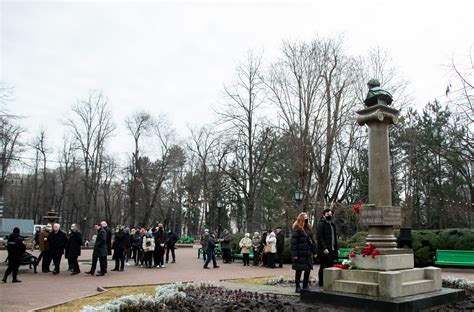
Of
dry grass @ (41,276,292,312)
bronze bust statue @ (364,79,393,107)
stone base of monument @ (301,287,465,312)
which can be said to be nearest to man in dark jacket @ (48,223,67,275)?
dry grass @ (41,276,292,312)

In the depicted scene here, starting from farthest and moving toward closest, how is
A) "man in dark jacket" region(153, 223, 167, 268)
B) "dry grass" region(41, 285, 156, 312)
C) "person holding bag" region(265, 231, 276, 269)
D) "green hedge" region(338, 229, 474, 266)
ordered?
"person holding bag" region(265, 231, 276, 269) < "man in dark jacket" region(153, 223, 167, 268) < "green hedge" region(338, 229, 474, 266) < "dry grass" region(41, 285, 156, 312)

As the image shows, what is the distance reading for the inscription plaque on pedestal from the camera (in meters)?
8.81

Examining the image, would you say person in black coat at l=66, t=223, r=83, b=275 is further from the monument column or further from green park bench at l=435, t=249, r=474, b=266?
green park bench at l=435, t=249, r=474, b=266

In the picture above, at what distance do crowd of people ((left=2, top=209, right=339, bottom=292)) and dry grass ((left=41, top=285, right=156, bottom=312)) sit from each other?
3.93 m

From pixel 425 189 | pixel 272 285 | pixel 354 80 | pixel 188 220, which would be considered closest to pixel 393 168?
pixel 425 189

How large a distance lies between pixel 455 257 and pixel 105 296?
13811 millimetres

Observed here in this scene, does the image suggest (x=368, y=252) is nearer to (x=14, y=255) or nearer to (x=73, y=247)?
(x=14, y=255)

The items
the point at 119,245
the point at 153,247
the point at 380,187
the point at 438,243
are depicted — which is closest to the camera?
the point at 380,187

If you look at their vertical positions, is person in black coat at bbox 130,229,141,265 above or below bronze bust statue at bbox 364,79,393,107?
below

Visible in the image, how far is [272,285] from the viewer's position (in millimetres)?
12148

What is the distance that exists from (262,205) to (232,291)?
40.2 metres

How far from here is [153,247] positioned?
19.6 meters

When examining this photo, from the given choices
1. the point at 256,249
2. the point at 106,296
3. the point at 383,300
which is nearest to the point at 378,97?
the point at 383,300

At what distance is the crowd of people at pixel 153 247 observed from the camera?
10307 mm
